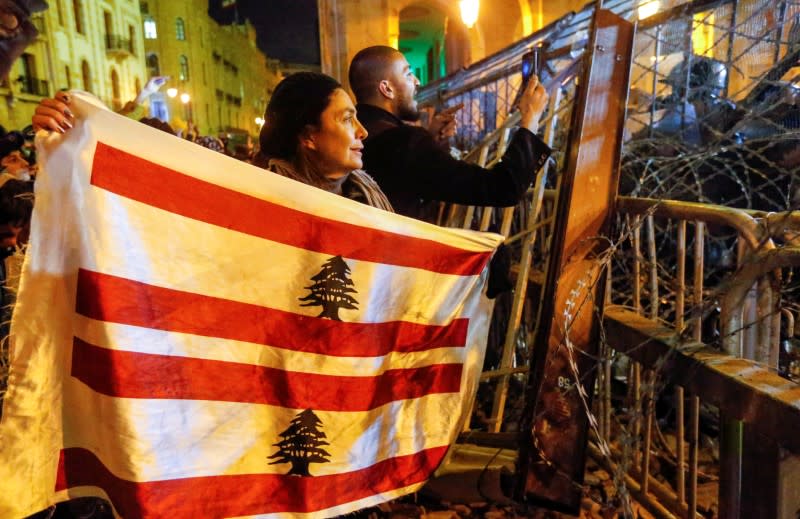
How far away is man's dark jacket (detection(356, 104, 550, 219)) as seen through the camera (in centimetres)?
229

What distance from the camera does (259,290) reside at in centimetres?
202

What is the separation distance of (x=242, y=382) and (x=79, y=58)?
123 feet

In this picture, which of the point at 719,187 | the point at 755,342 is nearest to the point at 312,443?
the point at 755,342

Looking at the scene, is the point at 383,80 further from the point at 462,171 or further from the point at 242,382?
the point at 242,382

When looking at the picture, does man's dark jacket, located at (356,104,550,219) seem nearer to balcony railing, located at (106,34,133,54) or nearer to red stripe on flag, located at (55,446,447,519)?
red stripe on flag, located at (55,446,447,519)

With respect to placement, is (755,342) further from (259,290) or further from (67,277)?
(67,277)

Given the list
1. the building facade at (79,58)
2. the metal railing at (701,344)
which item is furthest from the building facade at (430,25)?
the building facade at (79,58)

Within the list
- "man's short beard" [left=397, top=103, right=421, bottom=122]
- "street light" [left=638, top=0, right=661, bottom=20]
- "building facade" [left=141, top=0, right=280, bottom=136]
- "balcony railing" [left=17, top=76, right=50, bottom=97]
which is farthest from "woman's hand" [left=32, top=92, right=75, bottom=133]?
"building facade" [left=141, top=0, right=280, bottom=136]

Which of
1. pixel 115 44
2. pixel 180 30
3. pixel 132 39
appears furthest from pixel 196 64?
pixel 115 44

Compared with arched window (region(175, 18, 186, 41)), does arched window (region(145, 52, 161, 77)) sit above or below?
below

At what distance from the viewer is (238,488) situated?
80.1 inches

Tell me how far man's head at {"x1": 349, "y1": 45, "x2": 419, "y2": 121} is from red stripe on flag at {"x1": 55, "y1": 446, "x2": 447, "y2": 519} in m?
1.88

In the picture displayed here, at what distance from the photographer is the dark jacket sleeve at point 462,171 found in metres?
2.29

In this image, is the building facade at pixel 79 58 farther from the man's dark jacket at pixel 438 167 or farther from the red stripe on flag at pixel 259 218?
the red stripe on flag at pixel 259 218
